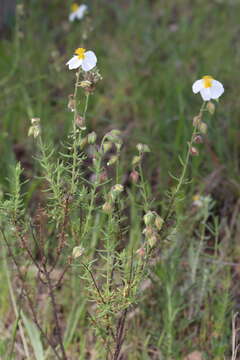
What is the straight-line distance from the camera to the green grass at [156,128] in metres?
2.01

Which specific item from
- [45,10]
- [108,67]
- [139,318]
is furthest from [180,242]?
[45,10]

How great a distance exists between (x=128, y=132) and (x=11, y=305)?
1.17 meters

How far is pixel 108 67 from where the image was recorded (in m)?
3.48

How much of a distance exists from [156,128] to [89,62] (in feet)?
4.71

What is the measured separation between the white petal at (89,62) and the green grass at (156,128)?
378 mm

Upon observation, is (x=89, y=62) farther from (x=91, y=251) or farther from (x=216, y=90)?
(x=91, y=251)

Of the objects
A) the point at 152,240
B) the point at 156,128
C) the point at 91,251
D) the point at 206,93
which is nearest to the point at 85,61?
the point at 206,93

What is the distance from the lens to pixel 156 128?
2.89m

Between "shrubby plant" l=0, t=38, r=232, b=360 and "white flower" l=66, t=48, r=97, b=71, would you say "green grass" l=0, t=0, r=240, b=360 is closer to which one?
"shrubby plant" l=0, t=38, r=232, b=360

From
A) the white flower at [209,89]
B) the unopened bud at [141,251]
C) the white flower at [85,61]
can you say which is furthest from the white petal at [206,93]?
the unopened bud at [141,251]

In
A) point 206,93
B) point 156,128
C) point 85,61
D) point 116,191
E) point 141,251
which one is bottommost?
point 141,251

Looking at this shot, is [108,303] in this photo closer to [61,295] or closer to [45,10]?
[61,295]

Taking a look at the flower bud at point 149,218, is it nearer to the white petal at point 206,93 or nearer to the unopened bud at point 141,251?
the unopened bud at point 141,251

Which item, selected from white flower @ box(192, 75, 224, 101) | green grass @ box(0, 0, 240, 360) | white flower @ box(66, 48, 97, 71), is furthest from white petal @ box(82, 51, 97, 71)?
green grass @ box(0, 0, 240, 360)
